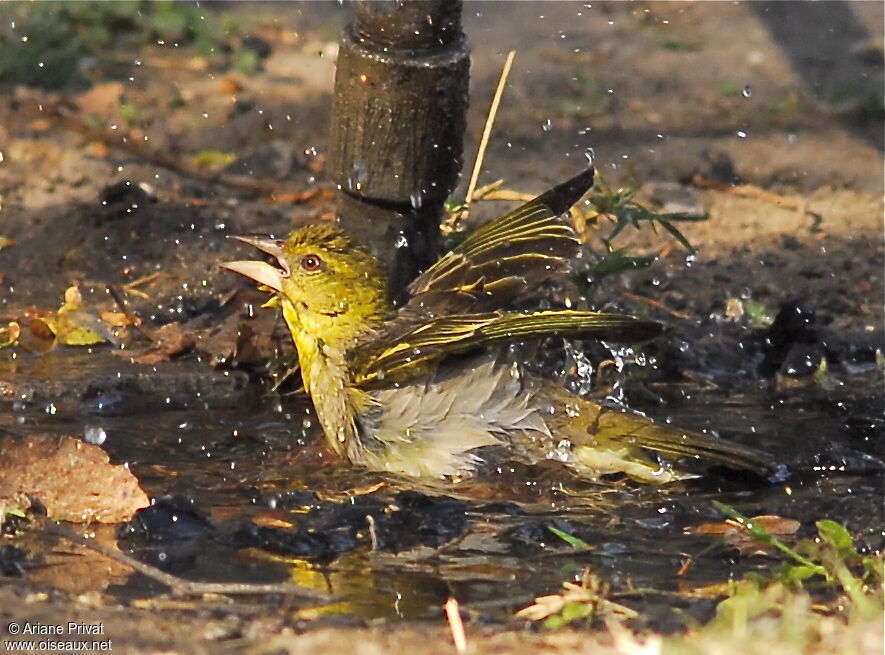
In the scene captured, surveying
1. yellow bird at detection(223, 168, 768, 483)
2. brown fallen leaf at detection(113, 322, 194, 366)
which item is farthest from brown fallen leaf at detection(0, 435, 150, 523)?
brown fallen leaf at detection(113, 322, 194, 366)

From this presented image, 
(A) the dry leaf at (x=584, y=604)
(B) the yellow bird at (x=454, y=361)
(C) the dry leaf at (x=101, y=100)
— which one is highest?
(A) the dry leaf at (x=584, y=604)

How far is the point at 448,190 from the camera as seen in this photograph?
5688 millimetres

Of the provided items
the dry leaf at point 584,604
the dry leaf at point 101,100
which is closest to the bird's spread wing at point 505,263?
the dry leaf at point 584,604

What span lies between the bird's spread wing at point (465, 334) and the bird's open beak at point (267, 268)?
1.37ft

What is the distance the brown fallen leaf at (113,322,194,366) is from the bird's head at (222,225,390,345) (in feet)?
2.07

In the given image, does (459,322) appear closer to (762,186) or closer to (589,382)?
(589,382)

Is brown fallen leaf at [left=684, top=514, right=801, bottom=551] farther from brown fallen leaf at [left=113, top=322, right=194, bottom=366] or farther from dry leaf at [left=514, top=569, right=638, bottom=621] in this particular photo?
brown fallen leaf at [left=113, top=322, right=194, bottom=366]

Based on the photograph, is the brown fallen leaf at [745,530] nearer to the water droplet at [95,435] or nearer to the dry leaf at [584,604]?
the dry leaf at [584,604]

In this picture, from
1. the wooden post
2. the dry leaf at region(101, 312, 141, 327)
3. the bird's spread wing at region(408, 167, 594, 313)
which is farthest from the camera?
the dry leaf at region(101, 312, 141, 327)

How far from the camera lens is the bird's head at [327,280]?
5.54 meters

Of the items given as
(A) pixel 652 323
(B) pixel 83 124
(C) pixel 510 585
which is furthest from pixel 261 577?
(B) pixel 83 124

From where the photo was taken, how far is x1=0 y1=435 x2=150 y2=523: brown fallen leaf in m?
4.46

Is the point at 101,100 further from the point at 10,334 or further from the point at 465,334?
the point at 465,334

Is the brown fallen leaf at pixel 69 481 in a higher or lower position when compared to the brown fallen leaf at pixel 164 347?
higher
